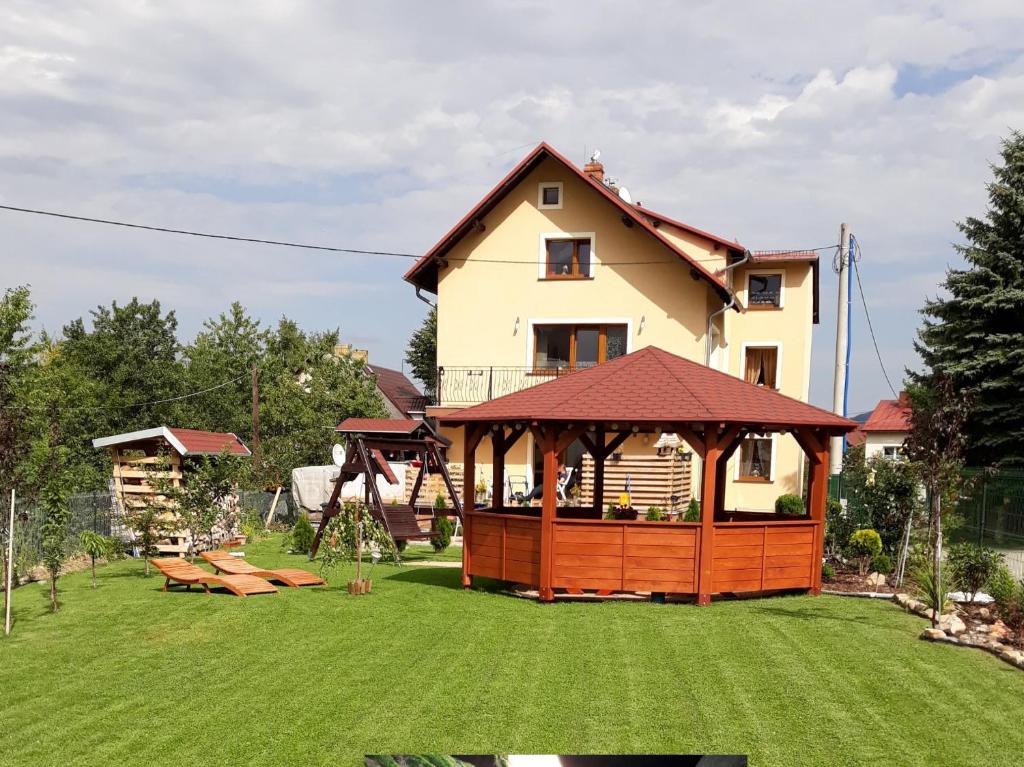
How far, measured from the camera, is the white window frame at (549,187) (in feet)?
88.8

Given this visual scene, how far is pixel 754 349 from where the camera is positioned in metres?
29.3

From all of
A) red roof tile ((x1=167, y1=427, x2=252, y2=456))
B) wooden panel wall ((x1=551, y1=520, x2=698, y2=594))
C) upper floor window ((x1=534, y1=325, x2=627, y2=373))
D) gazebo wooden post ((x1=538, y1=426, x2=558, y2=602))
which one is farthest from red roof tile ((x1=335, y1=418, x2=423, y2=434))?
wooden panel wall ((x1=551, y1=520, x2=698, y2=594))

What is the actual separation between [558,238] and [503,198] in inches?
81.3

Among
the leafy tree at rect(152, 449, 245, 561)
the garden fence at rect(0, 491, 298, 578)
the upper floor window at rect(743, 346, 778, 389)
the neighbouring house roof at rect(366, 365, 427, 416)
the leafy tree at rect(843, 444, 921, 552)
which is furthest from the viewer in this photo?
the neighbouring house roof at rect(366, 365, 427, 416)

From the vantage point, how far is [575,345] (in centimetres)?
2697

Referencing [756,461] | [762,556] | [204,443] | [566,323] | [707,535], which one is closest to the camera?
[707,535]

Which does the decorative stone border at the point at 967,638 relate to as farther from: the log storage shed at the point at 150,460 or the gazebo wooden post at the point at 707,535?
the log storage shed at the point at 150,460

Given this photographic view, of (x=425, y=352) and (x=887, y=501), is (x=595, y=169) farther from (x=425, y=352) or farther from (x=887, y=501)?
(x=425, y=352)

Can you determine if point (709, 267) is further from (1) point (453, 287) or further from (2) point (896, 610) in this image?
(2) point (896, 610)

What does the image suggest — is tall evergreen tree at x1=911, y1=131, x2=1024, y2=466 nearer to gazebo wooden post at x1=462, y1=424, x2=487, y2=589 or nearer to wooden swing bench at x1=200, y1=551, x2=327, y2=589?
gazebo wooden post at x1=462, y1=424, x2=487, y2=589

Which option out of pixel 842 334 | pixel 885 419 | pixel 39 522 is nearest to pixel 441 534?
pixel 39 522

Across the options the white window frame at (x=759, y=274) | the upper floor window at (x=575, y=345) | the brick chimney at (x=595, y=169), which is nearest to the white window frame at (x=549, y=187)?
the brick chimney at (x=595, y=169)

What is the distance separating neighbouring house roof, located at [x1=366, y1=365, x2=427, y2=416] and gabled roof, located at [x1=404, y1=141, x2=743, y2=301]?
15.9 m

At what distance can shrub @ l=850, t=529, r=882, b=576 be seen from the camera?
16.3 meters
